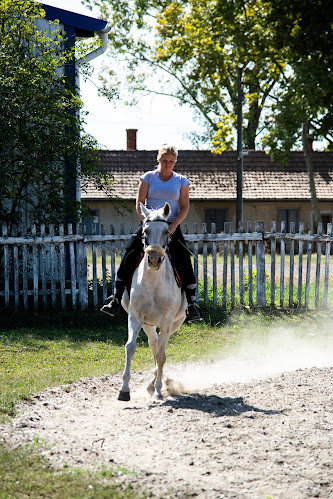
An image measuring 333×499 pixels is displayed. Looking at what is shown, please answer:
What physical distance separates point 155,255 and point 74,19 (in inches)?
375

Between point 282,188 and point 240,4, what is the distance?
11.2m

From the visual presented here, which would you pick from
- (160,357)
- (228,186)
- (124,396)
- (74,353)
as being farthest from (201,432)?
(228,186)

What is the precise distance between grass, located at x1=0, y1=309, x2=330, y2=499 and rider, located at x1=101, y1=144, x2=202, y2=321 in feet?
5.27

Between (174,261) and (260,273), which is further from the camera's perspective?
(260,273)

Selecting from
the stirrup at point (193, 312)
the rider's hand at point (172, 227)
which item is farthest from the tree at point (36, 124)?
the rider's hand at point (172, 227)

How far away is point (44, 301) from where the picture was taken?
12.1 metres

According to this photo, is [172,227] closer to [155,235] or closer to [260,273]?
[155,235]

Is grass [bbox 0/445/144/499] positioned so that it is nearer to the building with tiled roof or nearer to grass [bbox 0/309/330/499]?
grass [bbox 0/309/330/499]

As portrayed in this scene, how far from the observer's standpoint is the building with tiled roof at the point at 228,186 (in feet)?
108

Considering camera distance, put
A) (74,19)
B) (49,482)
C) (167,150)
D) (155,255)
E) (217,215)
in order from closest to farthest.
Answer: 1. (49,482)
2. (155,255)
3. (167,150)
4. (74,19)
5. (217,215)

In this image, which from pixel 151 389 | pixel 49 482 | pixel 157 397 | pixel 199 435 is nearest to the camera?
pixel 49 482

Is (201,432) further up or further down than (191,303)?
further down

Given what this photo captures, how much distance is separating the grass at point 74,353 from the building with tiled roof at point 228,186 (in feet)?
68.0

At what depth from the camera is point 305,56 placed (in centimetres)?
2394
